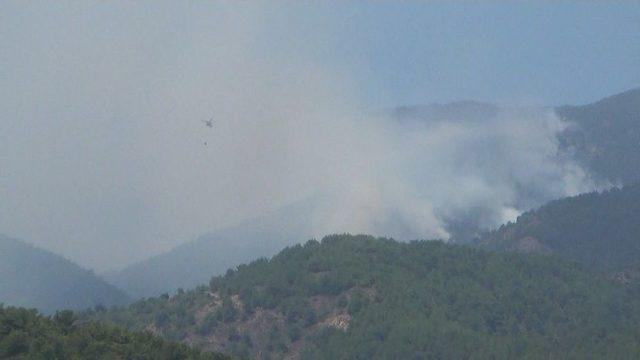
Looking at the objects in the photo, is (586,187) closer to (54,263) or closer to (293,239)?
(293,239)

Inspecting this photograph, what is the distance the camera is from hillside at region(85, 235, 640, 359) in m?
73.7

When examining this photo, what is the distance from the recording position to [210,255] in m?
149

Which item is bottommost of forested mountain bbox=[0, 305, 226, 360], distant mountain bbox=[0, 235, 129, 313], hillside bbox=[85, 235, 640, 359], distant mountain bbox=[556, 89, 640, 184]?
forested mountain bbox=[0, 305, 226, 360]

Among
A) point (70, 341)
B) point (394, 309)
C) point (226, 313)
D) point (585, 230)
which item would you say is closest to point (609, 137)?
point (585, 230)

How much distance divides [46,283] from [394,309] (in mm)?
45040

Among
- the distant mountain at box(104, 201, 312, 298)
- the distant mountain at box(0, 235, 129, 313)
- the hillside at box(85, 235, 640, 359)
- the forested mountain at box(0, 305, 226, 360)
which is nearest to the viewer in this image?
the forested mountain at box(0, 305, 226, 360)

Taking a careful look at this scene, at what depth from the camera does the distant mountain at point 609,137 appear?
165 meters

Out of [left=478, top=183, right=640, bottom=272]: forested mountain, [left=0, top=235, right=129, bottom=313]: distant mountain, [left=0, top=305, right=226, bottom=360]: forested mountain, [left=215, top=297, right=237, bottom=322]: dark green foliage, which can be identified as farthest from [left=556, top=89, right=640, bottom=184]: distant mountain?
[left=0, top=305, right=226, bottom=360]: forested mountain

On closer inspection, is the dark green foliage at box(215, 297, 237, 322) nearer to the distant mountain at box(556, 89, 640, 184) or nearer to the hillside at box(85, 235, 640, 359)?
the hillside at box(85, 235, 640, 359)

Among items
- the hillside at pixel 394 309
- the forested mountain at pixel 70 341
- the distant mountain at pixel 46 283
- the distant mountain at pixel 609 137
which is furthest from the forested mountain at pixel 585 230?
the forested mountain at pixel 70 341

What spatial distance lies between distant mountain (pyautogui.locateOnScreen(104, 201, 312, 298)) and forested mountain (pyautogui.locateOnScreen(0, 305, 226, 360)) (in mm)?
89898

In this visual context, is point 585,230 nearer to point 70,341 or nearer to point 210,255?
point 210,255

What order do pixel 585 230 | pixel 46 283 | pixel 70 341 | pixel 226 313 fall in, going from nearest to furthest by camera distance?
pixel 70 341 → pixel 226 313 → pixel 46 283 → pixel 585 230

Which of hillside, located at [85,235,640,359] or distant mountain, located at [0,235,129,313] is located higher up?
distant mountain, located at [0,235,129,313]
